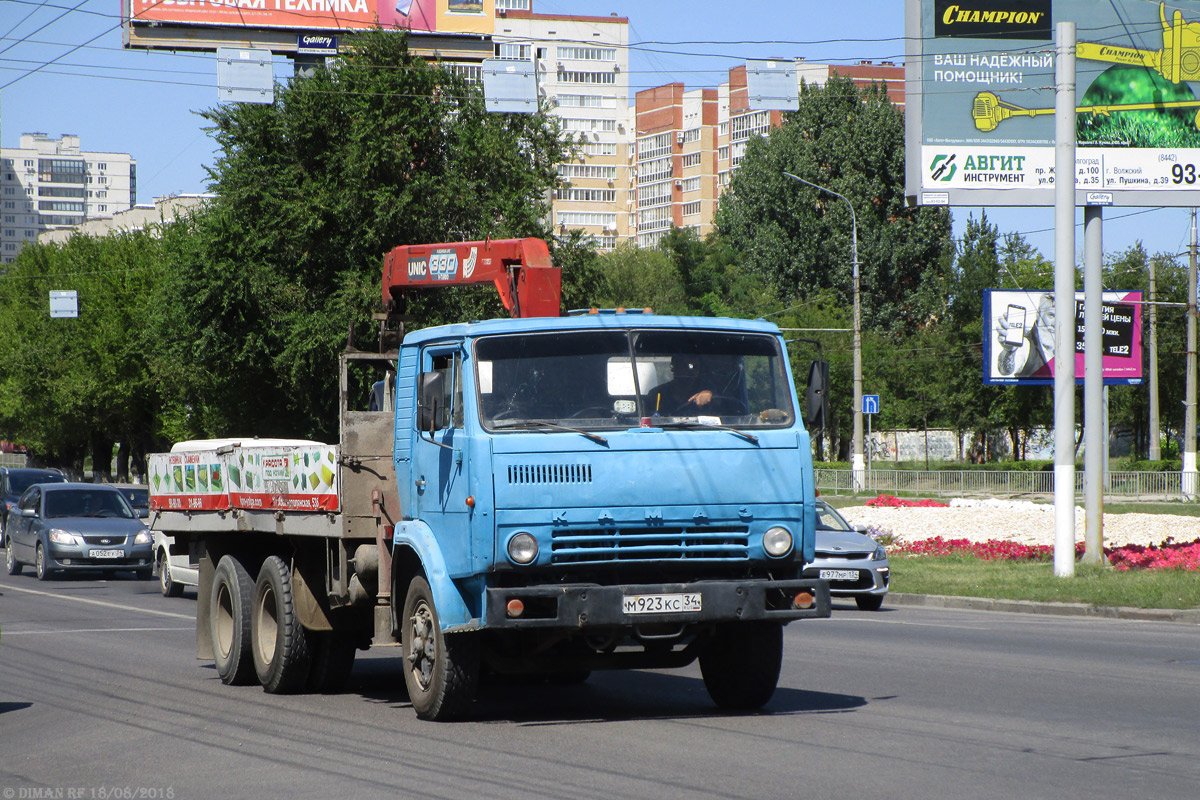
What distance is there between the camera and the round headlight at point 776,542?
28.4ft

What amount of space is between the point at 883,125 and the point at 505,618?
219ft

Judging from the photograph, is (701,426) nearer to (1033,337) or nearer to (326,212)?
(326,212)

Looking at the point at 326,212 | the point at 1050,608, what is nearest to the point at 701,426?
the point at 1050,608

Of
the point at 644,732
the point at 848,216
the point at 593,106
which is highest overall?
the point at 593,106

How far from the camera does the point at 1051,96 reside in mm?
23094

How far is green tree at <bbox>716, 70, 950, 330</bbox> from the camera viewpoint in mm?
71125

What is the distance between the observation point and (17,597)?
69.5 feet

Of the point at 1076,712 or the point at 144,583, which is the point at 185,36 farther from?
the point at 1076,712

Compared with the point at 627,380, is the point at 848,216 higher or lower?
higher

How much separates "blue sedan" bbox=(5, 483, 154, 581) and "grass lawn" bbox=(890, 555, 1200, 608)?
12.8 metres

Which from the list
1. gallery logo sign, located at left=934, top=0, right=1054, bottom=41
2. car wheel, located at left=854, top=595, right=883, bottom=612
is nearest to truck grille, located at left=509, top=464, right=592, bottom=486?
car wheel, located at left=854, top=595, right=883, bottom=612

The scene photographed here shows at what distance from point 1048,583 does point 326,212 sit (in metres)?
21.0

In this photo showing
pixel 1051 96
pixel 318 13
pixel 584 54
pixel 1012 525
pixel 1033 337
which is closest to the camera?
pixel 1051 96

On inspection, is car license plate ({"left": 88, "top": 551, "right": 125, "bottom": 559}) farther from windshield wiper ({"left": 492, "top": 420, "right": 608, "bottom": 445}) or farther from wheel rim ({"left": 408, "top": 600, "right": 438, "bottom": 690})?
windshield wiper ({"left": 492, "top": 420, "right": 608, "bottom": 445})
